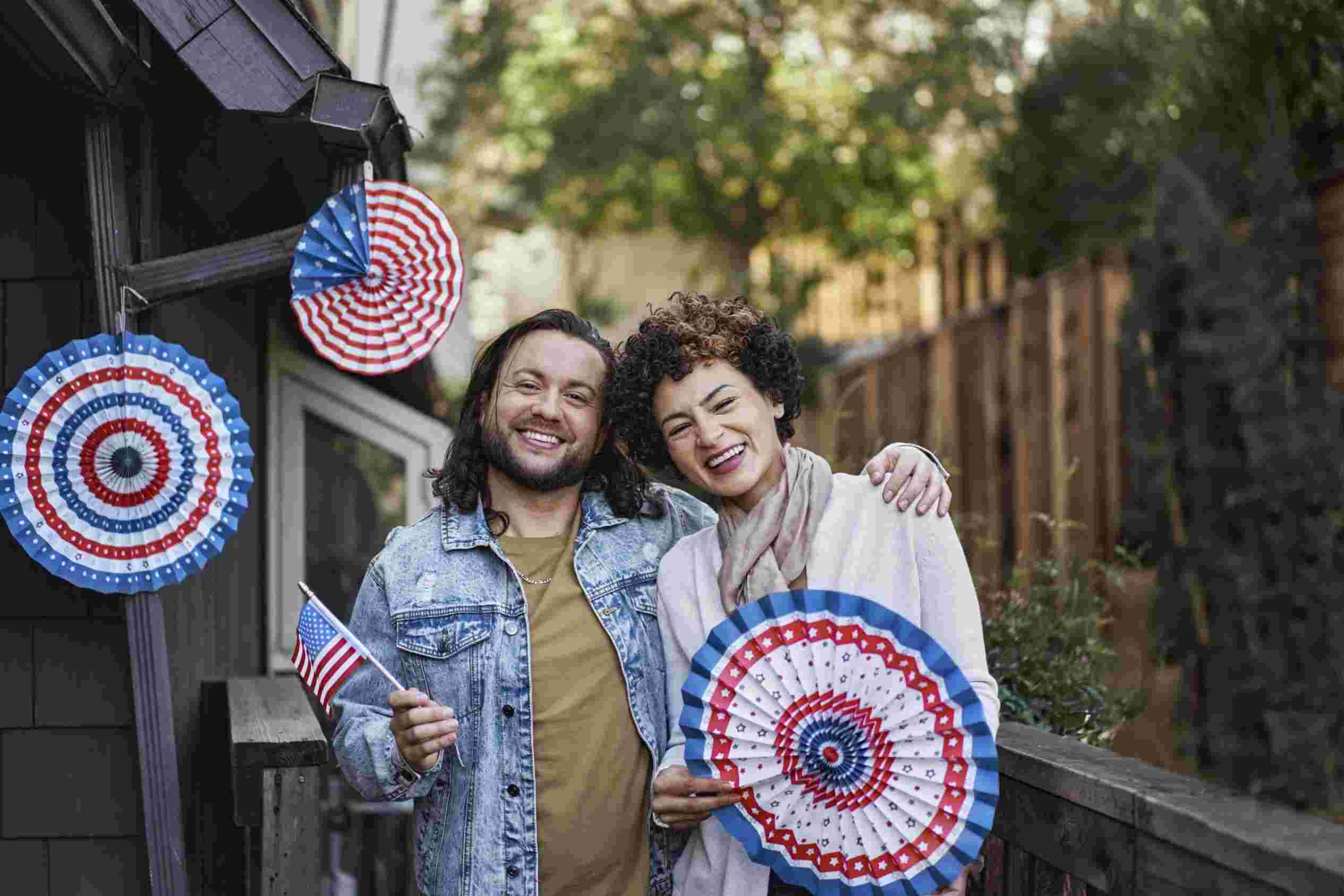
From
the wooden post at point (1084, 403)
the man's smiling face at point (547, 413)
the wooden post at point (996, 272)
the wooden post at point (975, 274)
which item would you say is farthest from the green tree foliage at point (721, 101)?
the man's smiling face at point (547, 413)

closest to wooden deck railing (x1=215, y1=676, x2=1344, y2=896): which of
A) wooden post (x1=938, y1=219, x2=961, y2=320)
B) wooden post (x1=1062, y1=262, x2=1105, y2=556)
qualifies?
wooden post (x1=1062, y1=262, x2=1105, y2=556)

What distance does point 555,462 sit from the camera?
270 cm

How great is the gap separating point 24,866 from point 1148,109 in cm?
736

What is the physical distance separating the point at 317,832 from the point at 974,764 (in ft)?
5.02

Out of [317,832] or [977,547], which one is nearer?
[317,832]

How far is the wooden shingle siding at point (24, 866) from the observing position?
10.7 feet

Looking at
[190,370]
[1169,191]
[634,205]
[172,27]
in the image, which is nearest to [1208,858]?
[190,370]

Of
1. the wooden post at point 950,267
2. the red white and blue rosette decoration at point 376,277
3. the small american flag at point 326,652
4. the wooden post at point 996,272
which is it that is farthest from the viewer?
the wooden post at point 950,267

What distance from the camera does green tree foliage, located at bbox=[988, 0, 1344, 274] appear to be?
5629 mm

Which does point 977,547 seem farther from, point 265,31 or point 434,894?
point 265,31

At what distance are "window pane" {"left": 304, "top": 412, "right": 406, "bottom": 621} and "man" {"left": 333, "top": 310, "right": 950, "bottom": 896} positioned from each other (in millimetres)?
2901

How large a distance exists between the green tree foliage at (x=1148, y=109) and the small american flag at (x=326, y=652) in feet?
14.6

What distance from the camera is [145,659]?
9.65ft

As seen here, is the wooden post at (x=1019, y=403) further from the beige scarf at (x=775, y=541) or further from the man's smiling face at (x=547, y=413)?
the beige scarf at (x=775, y=541)
